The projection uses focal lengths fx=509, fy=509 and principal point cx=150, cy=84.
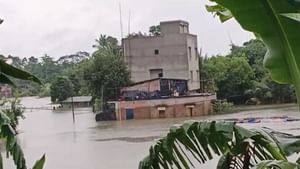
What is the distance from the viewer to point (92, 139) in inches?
391

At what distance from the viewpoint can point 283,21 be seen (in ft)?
2.16

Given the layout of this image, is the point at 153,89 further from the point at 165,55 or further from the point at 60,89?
the point at 60,89

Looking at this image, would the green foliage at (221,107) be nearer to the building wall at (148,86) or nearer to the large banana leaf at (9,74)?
the building wall at (148,86)

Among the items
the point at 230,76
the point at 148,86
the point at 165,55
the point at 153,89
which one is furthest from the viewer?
the point at 165,55

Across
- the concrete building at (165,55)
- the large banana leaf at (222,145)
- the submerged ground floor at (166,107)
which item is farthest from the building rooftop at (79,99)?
the large banana leaf at (222,145)

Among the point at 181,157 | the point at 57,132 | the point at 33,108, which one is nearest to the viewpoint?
the point at 181,157

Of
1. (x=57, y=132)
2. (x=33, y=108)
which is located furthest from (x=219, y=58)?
(x=33, y=108)

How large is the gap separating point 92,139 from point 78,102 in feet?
24.0

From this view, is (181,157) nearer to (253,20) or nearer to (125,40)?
(253,20)

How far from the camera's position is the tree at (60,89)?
13.7 m

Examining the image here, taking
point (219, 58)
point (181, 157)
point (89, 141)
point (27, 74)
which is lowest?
point (89, 141)

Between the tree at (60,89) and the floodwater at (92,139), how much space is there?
66 centimetres

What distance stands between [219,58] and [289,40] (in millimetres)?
13671

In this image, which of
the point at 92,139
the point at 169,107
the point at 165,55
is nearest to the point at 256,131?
the point at 92,139
